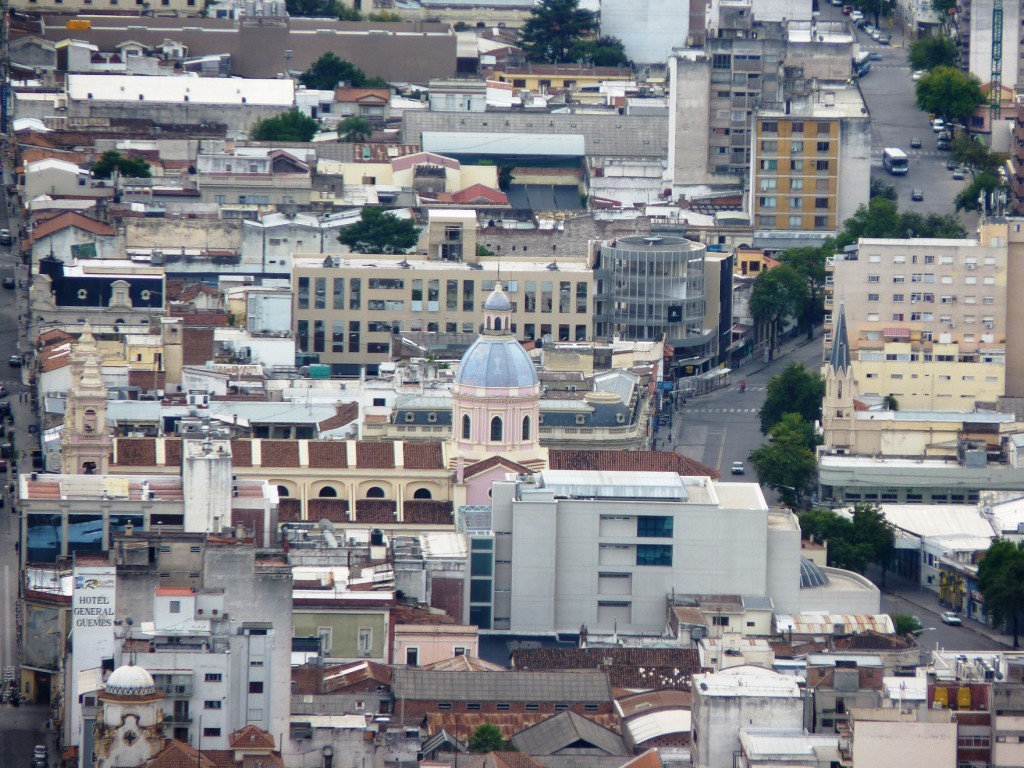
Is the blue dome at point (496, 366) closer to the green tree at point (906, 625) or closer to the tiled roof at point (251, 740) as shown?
the green tree at point (906, 625)

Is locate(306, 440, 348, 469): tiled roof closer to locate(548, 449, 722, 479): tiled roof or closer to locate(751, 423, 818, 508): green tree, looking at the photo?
locate(548, 449, 722, 479): tiled roof

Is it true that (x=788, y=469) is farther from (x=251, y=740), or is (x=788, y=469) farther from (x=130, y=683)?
(x=130, y=683)

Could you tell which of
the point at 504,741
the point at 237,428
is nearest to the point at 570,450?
the point at 237,428

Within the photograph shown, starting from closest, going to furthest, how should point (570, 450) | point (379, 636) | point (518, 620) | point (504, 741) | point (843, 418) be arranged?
point (504, 741) → point (379, 636) → point (518, 620) → point (570, 450) → point (843, 418)

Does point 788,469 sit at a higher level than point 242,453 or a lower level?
lower

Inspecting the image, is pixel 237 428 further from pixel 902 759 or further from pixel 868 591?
pixel 902 759

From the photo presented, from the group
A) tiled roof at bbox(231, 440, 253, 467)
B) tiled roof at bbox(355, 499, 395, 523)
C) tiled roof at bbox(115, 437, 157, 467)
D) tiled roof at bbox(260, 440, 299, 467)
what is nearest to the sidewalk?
tiled roof at bbox(355, 499, 395, 523)

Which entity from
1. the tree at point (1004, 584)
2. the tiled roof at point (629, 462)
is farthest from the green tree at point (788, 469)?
the tree at point (1004, 584)

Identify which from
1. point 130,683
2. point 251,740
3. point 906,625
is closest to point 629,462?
point 906,625
